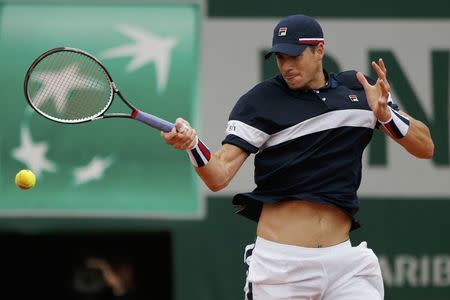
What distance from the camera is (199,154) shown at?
5.30 metres

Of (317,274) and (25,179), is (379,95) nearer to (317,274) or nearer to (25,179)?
(317,274)

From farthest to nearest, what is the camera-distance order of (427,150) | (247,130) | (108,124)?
1. (108,124)
2. (427,150)
3. (247,130)

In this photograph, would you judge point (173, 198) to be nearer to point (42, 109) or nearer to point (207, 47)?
point (207, 47)

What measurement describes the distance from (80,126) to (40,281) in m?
1.68

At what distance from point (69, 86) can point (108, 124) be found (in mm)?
2571

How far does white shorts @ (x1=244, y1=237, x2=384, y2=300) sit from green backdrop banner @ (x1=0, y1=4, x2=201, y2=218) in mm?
2874

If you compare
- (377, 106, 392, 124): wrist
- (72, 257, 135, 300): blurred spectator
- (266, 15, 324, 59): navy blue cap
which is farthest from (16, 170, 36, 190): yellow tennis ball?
(72, 257, 135, 300): blurred spectator

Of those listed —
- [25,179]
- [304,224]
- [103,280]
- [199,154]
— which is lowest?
[103,280]

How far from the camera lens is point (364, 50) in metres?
8.52

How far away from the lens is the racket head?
5.64 m

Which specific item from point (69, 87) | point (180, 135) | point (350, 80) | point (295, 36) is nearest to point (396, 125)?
point (350, 80)

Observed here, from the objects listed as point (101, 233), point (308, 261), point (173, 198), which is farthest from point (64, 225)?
point (308, 261)

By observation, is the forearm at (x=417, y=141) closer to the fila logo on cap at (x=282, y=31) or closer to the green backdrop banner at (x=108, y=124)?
the fila logo on cap at (x=282, y=31)

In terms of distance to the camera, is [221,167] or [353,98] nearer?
[221,167]
